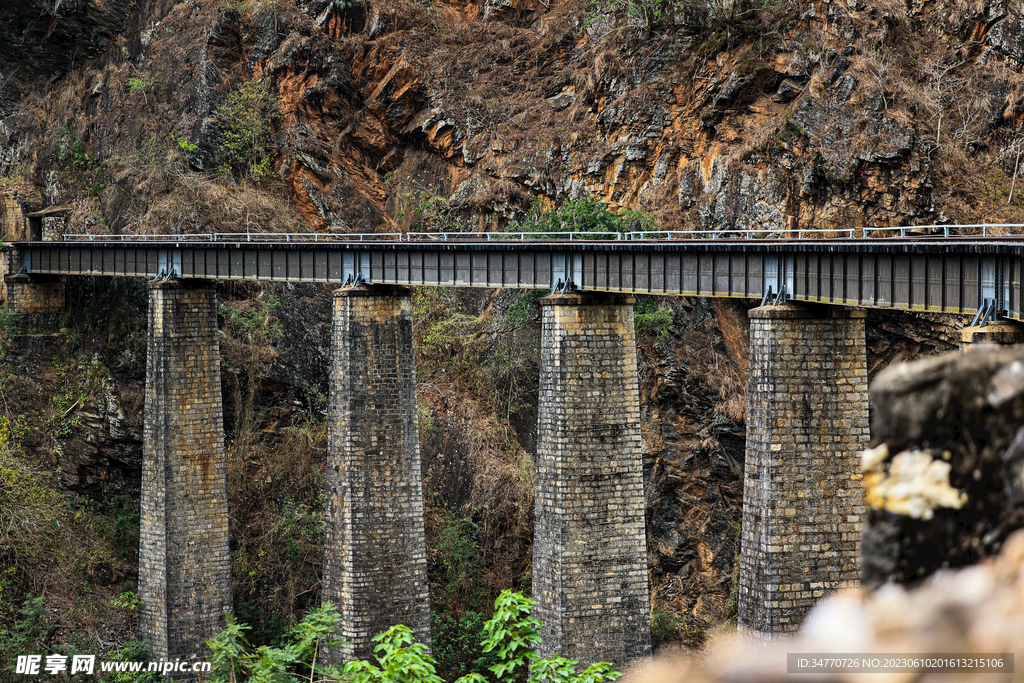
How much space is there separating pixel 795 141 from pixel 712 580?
1653cm

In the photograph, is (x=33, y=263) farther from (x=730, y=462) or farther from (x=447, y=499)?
(x=730, y=462)

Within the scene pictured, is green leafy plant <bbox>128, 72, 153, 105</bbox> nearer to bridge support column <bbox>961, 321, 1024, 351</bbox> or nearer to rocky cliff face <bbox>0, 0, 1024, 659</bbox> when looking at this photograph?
rocky cliff face <bbox>0, 0, 1024, 659</bbox>

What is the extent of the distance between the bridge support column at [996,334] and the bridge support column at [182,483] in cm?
2550

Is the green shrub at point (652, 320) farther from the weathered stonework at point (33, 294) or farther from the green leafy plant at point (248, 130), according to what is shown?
the weathered stonework at point (33, 294)

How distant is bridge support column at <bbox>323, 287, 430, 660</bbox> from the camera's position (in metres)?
29.0

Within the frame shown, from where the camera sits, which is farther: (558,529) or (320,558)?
(320,558)

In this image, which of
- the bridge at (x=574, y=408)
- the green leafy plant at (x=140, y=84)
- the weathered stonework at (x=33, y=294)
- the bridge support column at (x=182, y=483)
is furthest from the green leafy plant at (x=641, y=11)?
the weathered stonework at (x=33, y=294)

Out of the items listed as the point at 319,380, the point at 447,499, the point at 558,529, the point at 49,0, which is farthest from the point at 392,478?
the point at 49,0

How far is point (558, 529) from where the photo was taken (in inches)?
968

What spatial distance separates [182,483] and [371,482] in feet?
28.6

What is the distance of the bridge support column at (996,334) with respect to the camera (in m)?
15.9

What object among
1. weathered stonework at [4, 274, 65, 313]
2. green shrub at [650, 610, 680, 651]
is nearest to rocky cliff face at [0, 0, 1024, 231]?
weathered stonework at [4, 274, 65, 313]

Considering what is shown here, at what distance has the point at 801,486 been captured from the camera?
1967cm

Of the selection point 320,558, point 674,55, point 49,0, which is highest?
point 49,0
